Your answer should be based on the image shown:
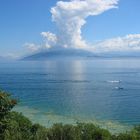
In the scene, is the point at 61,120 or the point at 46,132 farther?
the point at 61,120

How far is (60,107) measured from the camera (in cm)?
9075

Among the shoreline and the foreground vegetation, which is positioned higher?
the foreground vegetation

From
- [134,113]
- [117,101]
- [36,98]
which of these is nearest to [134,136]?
[134,113]

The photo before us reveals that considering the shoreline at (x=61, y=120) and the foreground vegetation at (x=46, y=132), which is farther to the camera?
the shoreline at (x=61, y=120)

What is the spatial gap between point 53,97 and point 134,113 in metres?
34.3

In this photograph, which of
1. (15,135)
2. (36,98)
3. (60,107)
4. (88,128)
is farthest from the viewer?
(36,98)

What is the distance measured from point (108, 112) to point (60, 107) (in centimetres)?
1445

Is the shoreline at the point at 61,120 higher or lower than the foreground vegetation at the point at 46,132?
lower

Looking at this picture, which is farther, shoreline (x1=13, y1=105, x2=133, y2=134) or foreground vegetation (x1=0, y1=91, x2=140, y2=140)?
shoreline (x1=13, y1=105, x2=133, y2=134)

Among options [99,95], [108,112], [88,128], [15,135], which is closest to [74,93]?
[99,95]

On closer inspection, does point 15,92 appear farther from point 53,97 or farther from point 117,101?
point 117,101

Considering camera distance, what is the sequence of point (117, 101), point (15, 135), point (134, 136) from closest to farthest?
1. point (15, 135)
2. point (134, 136)
3. point (117, 101)

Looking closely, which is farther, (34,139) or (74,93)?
(74,93)

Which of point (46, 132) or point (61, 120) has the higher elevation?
point (46, 132)
